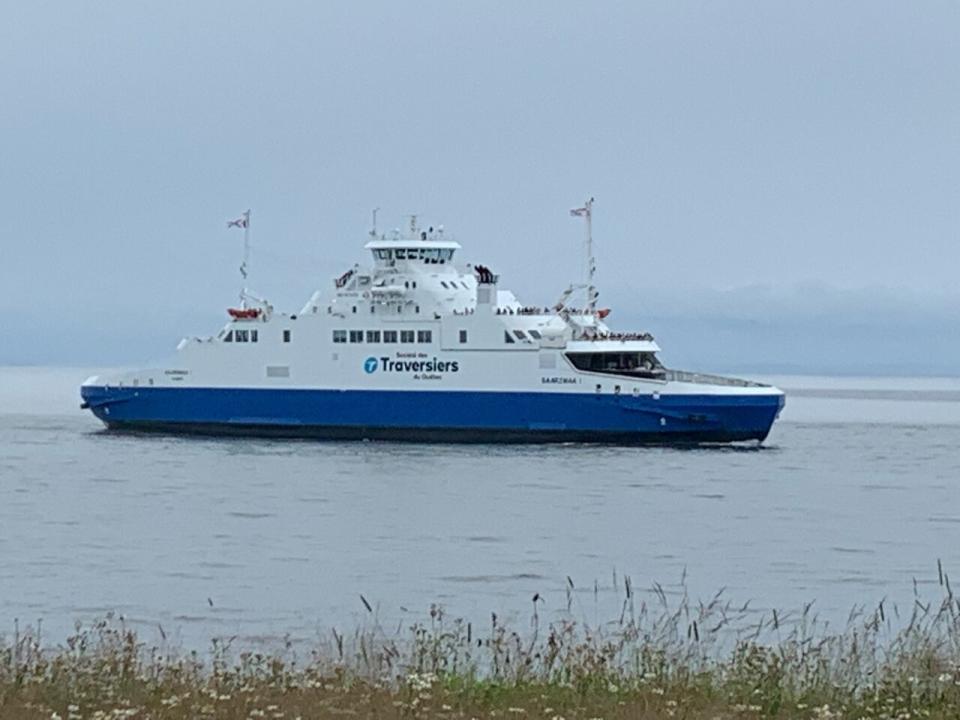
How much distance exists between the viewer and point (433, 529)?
30.8 m

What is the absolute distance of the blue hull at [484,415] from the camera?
162 ft

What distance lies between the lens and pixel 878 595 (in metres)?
22.3

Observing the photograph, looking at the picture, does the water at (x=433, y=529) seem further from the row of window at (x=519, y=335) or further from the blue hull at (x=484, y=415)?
the row of window at (x=519, y=335)

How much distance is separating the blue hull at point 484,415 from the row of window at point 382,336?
1.43 meters

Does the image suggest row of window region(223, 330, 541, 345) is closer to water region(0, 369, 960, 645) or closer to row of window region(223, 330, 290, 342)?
row of window region(223, 330, 290, 342)

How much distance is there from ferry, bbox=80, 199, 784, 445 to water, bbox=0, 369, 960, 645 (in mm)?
800

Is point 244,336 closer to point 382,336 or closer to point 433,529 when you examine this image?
point 382,336

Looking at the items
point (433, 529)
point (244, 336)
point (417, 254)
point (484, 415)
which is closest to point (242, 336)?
point (244, 336)

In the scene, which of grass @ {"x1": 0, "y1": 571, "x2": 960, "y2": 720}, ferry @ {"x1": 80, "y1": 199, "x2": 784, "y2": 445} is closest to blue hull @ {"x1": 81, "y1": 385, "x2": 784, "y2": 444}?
ferry @ {"x1": 80, "y1": 199, "x2": 784, "y2": 445}

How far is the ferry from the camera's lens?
49.6 m

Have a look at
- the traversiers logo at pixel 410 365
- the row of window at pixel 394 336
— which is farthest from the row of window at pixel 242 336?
the traversiers logo at pixel 410 365

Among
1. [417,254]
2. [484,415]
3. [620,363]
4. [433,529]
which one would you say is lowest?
[433,529]

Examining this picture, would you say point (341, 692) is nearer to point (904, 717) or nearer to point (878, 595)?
point (904, 717)

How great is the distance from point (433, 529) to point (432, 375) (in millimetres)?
19918
